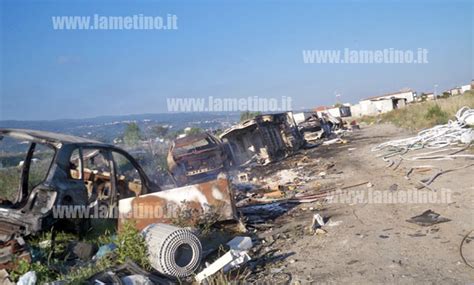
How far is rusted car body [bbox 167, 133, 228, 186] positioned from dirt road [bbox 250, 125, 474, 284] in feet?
15.3

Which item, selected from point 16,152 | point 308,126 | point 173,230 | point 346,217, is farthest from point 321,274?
point 308,126

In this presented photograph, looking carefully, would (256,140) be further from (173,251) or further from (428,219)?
(173,251)

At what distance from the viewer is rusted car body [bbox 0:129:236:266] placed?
205 inches

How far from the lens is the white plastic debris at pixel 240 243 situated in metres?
5.54

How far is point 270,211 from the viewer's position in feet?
26.1

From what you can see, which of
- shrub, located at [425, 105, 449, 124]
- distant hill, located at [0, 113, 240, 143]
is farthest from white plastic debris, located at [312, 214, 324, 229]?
shrub, located at [425, 105, 449, 124]

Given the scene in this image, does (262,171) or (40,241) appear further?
(262,171)

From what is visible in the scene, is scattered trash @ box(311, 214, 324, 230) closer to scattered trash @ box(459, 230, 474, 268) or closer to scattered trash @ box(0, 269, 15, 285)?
scattered trash @ box(459, 230, 474, 268)

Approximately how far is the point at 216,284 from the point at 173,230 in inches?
33.2

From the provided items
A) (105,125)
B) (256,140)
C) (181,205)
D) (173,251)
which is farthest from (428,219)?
(105,125)

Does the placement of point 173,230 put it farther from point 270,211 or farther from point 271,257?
point 270,211

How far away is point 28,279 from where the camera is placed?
4.27m

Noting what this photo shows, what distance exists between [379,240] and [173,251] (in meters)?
2.76

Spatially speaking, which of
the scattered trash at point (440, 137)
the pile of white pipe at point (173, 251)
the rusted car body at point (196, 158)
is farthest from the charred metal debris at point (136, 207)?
the scattered trash at point (440, 137)
